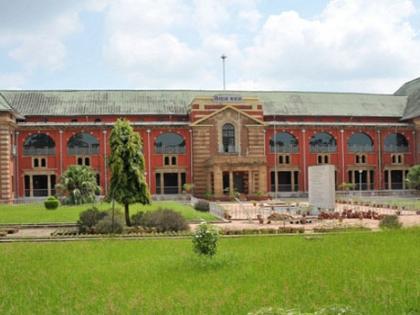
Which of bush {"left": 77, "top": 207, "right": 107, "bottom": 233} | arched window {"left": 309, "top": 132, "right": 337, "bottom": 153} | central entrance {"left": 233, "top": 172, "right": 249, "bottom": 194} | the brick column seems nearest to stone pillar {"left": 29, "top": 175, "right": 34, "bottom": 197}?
the brick column

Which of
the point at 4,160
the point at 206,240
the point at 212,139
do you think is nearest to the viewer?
the point at 206,240

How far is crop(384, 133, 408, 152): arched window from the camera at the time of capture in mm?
67062

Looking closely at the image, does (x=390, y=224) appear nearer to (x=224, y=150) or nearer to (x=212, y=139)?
(x=224, y=150)

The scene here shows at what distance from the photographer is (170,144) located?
6331cm

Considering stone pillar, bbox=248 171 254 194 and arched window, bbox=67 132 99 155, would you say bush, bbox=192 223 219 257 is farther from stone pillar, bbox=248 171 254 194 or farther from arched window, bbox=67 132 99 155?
arched window, bbox=67 132 99 155

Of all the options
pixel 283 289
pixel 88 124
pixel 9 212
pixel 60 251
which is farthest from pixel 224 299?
pixel 88 124

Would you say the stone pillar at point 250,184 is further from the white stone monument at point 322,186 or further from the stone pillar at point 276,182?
the white stone monument at point 322,186

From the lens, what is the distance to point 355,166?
66.4 meters

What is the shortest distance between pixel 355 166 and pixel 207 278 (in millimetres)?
Answer: 54327

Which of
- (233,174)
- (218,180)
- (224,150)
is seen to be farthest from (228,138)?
(218,180)

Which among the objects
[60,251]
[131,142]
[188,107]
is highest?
[188,107]

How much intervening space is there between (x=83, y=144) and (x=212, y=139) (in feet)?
46.3

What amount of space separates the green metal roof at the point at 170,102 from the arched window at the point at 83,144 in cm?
290

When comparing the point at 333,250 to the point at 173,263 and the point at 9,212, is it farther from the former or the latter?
the point at 9,212
